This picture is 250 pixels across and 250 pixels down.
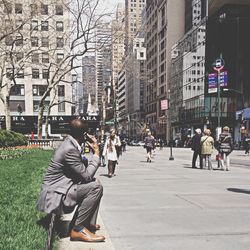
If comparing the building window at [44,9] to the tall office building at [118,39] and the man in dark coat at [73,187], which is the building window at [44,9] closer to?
the tall office building at [118,39]

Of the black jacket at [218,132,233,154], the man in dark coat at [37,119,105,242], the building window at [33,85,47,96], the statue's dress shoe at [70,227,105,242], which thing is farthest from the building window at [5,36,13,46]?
the building window at [33,85,47,96]

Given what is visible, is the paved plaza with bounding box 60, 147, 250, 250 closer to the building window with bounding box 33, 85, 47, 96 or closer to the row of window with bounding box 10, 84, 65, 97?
the row of window with bounding box 10, 84, 65, 97

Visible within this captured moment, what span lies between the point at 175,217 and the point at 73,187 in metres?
2.19

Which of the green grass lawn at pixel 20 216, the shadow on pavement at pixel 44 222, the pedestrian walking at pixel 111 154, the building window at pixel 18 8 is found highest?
the building window at pixel 18 8

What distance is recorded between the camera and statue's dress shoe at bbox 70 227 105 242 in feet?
14.2

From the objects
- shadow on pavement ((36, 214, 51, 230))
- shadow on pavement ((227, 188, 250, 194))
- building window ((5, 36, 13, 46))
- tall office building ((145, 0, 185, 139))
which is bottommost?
shadow on pavement ((227, 188, 250, 194))

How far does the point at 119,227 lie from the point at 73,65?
74.3ft

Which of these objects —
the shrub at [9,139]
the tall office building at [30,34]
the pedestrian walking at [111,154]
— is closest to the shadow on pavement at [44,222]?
the pedestrian walking at [111,154]

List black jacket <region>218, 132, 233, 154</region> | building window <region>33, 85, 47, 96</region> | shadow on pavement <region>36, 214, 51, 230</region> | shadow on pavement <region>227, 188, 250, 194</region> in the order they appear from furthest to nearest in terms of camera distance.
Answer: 1. building window <region>33, 85, 47, 96</region>
2. black jacket <region>218, 132, 233, 154</region>
3. shadow on pavement <region>227, 188, 250, 194</region>
4. shadow on pavement <region>36, 214, 51, 230</region>

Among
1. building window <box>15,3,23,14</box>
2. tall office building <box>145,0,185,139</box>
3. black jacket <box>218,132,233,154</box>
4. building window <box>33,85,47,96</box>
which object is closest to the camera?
black jacket <box>218,132,233,154</box>

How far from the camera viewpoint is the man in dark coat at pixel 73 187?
4.23 m

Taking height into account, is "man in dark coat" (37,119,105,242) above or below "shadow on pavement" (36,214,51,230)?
above

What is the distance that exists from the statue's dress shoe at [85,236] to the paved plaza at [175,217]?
0.24 feet

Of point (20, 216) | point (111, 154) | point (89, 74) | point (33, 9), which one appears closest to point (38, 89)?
point (89, 74)
